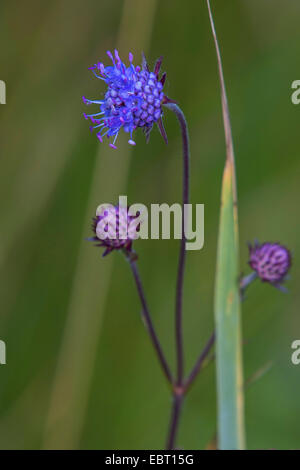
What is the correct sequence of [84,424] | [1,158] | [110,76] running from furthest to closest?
[1,158] < [84,424] < [110,76]

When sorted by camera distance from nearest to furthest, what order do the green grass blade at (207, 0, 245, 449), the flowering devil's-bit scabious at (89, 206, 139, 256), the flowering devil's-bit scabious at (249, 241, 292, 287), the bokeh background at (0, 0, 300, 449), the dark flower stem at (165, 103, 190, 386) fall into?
the green grass blade at (207, 0, 245, 449)
the dark flower stem at (165, 103, 190, 386)
the flowering devil's-bit scabious at (89, 206, 139, 256)
the flowering devil's-bit scabious at (249, 241, 292, 287)
the bokeh background at (0, 0, 300, 449)

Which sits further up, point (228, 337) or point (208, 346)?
point (208, 346)

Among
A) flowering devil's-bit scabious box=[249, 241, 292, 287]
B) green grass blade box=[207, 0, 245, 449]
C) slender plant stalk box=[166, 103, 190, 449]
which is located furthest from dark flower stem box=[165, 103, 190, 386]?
flowering devil's-bit scabious box=[249, 241, 292, 287]

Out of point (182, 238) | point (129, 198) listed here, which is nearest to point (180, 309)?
point (182, 238)

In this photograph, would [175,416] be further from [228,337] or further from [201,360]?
[228,337]

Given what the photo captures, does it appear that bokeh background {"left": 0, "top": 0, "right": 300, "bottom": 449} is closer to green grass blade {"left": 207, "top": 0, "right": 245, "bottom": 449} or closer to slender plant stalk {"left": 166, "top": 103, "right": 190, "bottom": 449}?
slender plant stalk {"left": 166, "top": 103, "right": 190, "bottom": 449}

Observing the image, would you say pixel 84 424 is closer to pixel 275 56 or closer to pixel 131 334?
pixel 131 334

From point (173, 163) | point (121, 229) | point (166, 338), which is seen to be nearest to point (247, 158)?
point (173, 163)
